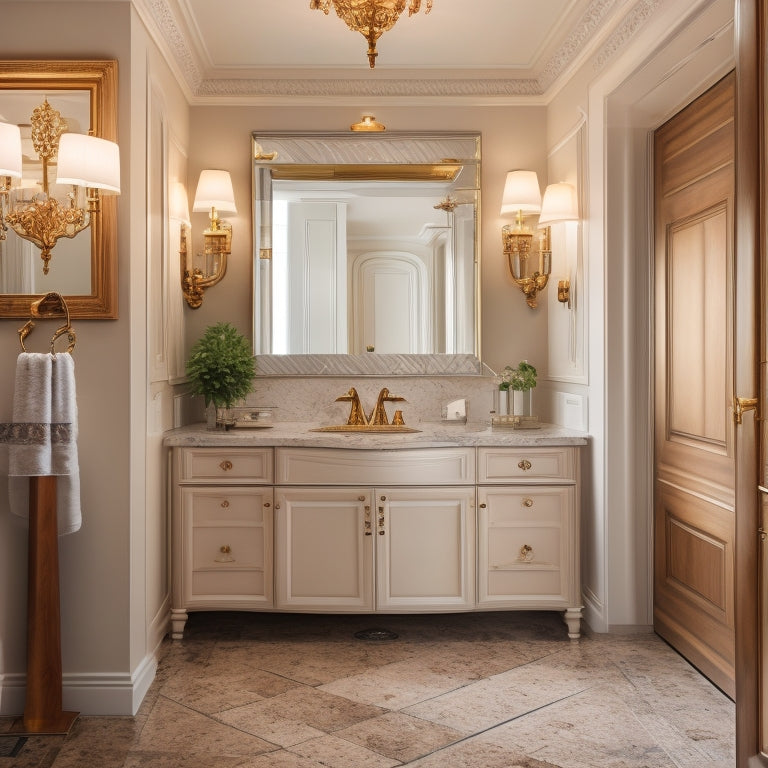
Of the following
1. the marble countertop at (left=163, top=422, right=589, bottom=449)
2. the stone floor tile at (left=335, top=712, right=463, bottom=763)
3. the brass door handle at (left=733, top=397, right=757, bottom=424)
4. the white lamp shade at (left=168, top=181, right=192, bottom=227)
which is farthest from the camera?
the white lamp shade at (left=168, top=181, right=192, bottom=227)

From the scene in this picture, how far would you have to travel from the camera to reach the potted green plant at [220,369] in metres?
3.65

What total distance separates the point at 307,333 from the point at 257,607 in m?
1.34

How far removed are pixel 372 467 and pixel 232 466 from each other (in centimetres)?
59

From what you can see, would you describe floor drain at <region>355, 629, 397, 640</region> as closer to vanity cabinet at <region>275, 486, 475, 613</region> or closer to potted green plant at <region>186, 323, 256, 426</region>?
vanity cabinet at <region>275, 486, 475, 613</region>

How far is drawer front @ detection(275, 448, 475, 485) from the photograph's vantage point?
3453 mm

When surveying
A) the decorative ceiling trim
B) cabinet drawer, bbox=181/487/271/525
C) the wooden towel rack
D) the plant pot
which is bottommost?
cabinet drawer, bbox=181/487/271/525

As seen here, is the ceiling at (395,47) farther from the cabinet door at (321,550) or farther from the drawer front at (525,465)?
the cabinet door at (321,550)

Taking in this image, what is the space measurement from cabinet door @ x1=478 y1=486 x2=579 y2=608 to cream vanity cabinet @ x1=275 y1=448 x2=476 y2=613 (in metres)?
0.08

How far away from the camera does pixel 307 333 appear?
160 inches

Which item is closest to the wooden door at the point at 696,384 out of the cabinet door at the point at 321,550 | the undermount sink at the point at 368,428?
the undermount sink at the point at 368,428

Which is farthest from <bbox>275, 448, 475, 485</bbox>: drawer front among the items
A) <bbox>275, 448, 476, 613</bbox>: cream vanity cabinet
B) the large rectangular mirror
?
the large rectangular mirror

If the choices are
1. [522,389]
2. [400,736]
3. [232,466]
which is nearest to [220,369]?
[232,466]

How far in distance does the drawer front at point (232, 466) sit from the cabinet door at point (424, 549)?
48 cm

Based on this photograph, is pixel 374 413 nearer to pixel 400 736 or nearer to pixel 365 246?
pixel 365 246
